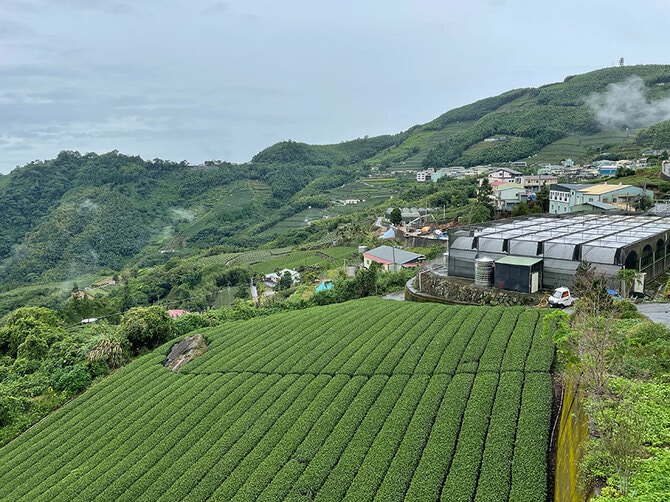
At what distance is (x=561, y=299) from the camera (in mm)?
20344

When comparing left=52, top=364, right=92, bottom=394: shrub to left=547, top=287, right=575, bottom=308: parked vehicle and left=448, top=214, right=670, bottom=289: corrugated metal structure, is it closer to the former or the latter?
left=448, top=214, right=670, bottom=289: corrugated metal structure

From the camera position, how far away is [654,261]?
2388cm

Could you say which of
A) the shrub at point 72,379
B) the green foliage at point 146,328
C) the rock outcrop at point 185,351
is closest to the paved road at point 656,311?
the rock outcrop at point 185,351

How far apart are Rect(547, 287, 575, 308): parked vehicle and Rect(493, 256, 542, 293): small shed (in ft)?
5.75

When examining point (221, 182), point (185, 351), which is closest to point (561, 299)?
point (185, 351)

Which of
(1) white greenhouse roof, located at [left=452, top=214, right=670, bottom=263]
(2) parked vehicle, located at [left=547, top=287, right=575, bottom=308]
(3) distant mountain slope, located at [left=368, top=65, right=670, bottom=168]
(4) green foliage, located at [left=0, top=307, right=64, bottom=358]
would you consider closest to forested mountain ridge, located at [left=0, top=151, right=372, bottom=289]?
(3) distant mountain slope, located at [left=368, top=65, right=670, bottom=168]

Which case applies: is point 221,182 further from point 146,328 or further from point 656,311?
point 656,311

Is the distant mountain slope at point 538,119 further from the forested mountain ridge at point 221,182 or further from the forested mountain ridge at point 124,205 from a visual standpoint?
the forested mountain ridge at point 124,205

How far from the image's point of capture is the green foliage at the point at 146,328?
987 inches

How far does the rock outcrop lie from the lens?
2169 cm

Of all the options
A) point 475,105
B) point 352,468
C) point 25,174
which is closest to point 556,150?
point 475,105

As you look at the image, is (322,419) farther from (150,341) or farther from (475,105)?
(475,105)

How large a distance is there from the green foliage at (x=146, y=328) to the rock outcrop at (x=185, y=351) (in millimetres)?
2658

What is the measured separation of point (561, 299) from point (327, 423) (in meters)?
12.5
